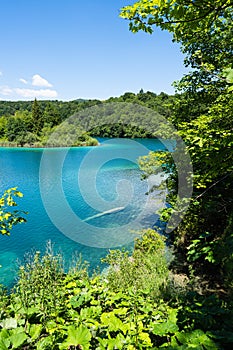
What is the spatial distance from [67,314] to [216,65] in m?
7.56

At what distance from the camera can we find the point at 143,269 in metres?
5.93

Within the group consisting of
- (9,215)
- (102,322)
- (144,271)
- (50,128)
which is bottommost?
(144,271)

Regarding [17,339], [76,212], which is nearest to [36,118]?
[76,212]

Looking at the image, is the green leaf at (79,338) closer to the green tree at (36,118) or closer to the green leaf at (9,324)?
the green leaf at (9,324)

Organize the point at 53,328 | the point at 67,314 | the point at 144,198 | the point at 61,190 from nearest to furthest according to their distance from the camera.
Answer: the point at 53,328 → the point at 67,314 → the point at 144,198 → the point at 61,190

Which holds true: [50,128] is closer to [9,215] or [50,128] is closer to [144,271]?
[144,271]

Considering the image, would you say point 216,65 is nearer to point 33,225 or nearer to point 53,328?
point 53,328

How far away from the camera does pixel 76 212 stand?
46.2 ft

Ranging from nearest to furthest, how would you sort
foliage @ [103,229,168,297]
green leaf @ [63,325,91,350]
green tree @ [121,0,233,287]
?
green leaf @ [63,325,91,350]
green tree @ [121,0,233,287]
foliage @ [103,229,168,297]

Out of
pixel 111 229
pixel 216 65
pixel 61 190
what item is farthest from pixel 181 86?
pixel 61 190

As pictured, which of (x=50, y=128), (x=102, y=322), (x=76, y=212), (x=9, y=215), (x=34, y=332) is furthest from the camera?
(x=50, y=128)

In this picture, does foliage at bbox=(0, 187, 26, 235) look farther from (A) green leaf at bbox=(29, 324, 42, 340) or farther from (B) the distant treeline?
(B) the distant treeline

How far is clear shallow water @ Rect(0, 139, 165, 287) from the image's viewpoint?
10070 millimetres

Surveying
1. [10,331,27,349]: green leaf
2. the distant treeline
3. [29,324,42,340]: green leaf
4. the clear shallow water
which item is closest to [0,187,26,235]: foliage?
[29,324,42,340]: green leaf
